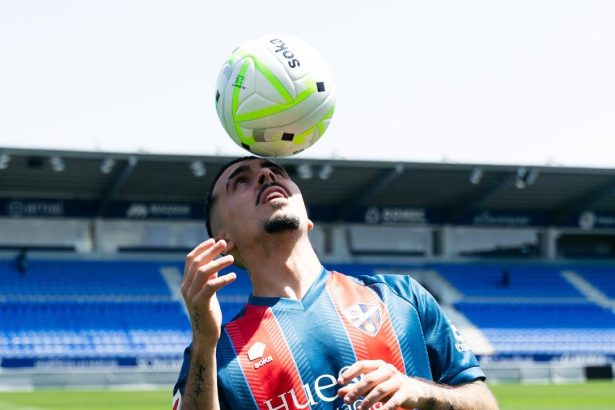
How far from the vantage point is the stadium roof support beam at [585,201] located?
37062 mm

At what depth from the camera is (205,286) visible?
3.56 m

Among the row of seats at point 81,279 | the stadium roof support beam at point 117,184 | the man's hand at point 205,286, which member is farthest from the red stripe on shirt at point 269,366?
the row of seats at point 81,279

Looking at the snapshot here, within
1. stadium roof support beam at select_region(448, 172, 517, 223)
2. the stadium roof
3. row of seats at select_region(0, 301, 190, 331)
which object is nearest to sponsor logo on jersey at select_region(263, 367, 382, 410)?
the stadium roof

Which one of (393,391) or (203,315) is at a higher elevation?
(203,315)

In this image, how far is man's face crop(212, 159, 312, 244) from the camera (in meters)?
4.09

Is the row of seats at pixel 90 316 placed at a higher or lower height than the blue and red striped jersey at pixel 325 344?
lower

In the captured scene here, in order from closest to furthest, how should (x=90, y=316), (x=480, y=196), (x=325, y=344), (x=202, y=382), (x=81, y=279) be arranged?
(x=202, y=382), (x=325, y=344), (x=90, y=316), (x=81, y=279), (x=480, y=196)

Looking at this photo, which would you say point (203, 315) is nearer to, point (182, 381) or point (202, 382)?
point (202, 382)

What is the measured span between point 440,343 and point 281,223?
2.37 ft

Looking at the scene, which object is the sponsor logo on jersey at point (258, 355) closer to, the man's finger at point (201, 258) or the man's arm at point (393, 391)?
the man's arm at point (393, 391)

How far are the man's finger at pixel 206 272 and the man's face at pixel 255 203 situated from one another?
1.79 feet

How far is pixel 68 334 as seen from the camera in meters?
30.8

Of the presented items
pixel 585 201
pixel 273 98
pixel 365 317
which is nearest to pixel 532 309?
pixel 585 201

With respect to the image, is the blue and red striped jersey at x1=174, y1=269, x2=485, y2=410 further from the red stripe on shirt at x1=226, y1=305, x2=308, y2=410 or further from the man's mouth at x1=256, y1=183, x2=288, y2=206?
the man's mouth at x1=256, y1=183, x2=288, y2=206
